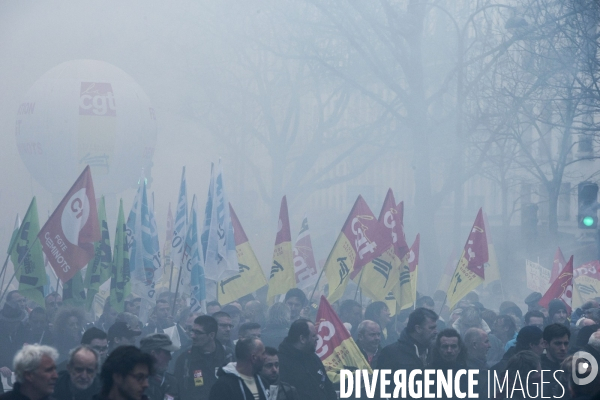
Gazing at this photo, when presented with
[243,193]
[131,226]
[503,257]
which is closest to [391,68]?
[503,257]

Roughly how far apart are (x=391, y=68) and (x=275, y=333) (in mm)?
21394

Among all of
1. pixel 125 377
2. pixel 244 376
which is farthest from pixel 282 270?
pixel 125 377

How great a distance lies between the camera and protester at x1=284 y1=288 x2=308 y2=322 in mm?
10375

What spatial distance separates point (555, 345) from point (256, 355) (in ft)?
8.07

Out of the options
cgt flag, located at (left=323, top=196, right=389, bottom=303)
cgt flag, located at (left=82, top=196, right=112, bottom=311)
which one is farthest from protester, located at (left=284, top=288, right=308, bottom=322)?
cgt flag, located at (left=82, top=196, right=112, bottom=311)

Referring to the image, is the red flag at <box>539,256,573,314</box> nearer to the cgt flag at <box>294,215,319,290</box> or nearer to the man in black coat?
the cgt flag at <box>294,215,319,290</box>

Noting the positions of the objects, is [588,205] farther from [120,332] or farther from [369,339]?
[120,332]

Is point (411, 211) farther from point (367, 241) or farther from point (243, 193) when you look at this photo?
point (367, 241)

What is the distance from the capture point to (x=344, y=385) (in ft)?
23.5

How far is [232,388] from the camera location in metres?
5.43

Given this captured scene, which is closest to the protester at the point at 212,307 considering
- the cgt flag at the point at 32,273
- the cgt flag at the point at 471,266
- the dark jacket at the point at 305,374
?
the cgt flag at the point at 32,273

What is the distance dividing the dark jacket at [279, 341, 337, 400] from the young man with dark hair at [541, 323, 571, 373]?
1.63 metres

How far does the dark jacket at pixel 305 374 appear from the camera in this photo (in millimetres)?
6500

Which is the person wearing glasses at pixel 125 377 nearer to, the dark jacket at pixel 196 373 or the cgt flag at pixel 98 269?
the dark jacket at pixel 196 373
